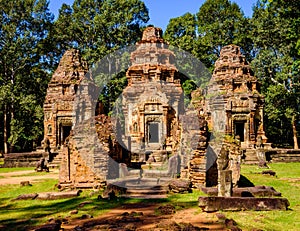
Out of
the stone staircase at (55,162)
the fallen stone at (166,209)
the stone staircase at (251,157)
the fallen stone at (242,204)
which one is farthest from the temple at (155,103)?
the fallen stone at (242,204)

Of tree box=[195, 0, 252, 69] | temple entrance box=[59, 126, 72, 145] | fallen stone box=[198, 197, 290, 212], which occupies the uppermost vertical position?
tree box=[195, 0, 252, 69]

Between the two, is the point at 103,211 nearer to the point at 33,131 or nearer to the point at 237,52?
the point at 237,52

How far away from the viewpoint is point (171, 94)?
85.4 ft

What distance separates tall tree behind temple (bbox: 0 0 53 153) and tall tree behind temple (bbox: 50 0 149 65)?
2908 millimetres

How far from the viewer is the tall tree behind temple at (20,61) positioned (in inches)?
1158

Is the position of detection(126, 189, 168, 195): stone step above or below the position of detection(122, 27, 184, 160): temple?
below

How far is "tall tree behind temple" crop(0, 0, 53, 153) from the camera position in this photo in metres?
29.4

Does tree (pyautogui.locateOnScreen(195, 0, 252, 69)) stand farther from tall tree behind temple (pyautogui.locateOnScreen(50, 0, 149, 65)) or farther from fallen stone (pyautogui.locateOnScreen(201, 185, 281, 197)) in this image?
fallen stone (pyautogui.locateOnScreen(201, 185, 281, 197))

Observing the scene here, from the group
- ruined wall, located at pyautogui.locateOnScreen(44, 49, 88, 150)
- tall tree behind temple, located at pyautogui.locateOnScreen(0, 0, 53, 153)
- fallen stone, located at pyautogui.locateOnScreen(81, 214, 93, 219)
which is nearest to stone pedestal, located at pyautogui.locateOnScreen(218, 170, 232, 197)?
fallen stone, located at pyautogui.locateOnScreen(81, 214, 93, 219)

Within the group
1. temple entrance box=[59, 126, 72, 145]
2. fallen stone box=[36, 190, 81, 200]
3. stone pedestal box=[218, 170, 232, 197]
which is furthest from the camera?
temple entrance box=[59, 126, 72, 145]

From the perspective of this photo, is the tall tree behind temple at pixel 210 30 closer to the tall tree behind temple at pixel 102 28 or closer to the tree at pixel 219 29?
the tree at pixel 219 29

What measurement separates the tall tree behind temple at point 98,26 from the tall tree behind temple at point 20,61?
9.54 ft

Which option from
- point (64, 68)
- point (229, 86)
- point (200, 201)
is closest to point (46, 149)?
point (64, 68)

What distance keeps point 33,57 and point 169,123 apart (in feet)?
54.8
